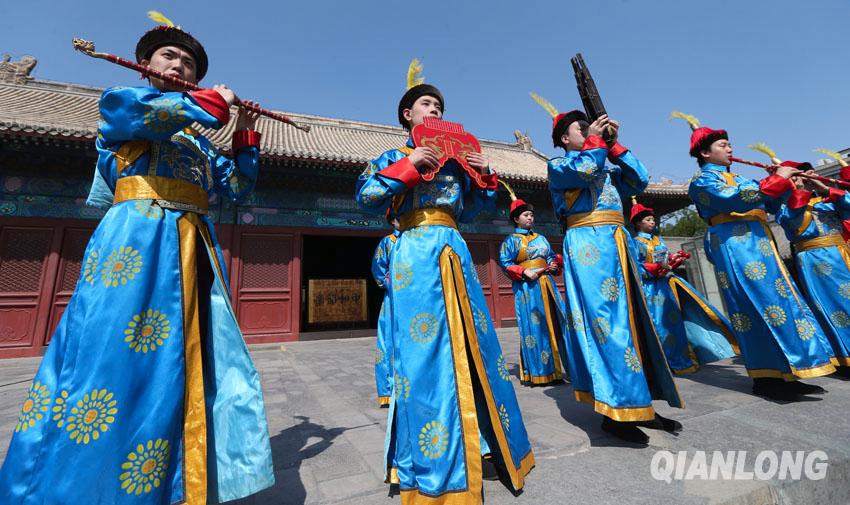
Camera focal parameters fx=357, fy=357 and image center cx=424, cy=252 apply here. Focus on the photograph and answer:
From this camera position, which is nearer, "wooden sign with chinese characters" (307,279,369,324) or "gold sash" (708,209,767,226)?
"gold sash" (708,209,767,226)

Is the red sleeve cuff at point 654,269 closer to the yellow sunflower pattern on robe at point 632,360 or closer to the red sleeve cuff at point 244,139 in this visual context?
the yellow sunflower pattern on robe at point 632,360

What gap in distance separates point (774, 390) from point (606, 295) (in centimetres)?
174

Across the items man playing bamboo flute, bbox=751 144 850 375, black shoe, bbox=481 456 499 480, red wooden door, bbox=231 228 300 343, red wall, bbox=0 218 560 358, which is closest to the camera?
black shoe, bbox=481 456 499 480

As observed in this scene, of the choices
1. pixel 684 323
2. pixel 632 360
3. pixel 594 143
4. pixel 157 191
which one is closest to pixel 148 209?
pixel 157 191

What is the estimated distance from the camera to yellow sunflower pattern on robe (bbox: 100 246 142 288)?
1257 mm

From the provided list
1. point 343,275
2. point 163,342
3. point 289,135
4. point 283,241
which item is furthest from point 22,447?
point 343,275

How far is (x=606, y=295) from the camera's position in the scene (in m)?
2.09

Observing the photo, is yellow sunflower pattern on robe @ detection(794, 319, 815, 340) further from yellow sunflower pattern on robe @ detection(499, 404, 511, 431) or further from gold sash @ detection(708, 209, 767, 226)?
yellow sunflower pattern on robe @ detection(499, 404, 511, 431)

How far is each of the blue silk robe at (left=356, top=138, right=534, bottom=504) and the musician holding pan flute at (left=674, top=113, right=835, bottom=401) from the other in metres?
2.37

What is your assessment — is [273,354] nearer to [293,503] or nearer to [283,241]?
[283,241]

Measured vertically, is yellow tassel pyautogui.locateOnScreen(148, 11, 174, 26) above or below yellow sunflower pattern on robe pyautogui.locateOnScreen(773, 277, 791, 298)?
above

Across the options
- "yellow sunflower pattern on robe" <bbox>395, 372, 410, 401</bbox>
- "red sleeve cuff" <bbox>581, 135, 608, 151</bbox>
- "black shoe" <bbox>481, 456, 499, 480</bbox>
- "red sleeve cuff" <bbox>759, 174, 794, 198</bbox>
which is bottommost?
"black shoe" <bbox>481, 456, 499, 480</bbox>

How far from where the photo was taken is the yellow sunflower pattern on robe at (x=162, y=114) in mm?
1316

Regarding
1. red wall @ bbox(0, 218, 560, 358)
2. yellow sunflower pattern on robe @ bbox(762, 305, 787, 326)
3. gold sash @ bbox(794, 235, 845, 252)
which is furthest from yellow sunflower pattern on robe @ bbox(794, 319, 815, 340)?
red wall @ bbox(0, 218, 560, 358)
